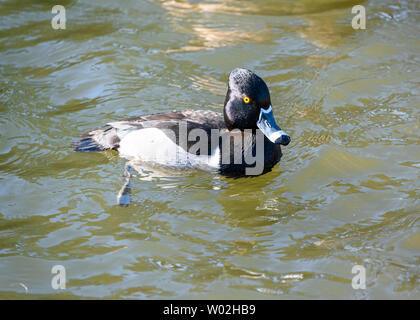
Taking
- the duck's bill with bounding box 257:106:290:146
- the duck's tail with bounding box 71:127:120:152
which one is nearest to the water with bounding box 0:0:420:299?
the duck's tail with bounding box 71:127:120:152

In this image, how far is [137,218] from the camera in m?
5.06

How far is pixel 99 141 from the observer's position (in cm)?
614

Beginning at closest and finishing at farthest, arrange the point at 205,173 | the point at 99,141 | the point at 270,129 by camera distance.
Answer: the point at 270,129 < the point at 205,173 < the point at 99,141

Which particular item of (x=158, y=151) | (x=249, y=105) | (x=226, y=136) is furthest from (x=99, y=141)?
(x=249, y=105)

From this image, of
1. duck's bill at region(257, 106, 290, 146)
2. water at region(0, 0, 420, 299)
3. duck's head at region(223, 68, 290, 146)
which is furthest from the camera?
duck's head at region(223, 68, 290, 146)

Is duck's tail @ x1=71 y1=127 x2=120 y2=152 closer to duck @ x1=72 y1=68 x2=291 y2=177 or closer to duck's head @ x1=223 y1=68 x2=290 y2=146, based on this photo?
duck @ x1=72 y1=68 x2=291 y2=177

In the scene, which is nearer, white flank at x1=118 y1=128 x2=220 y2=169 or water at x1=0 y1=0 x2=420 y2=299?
water at x1=0 y1=0 x2=420 y2=299

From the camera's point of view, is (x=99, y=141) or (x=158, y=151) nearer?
(x=158, y=151)

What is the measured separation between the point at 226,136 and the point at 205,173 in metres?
0.44

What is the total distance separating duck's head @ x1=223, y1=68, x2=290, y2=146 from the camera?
5.56 meters

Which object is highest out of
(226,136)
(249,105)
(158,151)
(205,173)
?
(249,105)

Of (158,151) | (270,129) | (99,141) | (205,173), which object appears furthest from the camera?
(99,141)

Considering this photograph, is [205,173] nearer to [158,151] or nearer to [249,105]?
[158,151]

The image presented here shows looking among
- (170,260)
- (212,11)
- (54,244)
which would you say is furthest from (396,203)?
(212,11)
